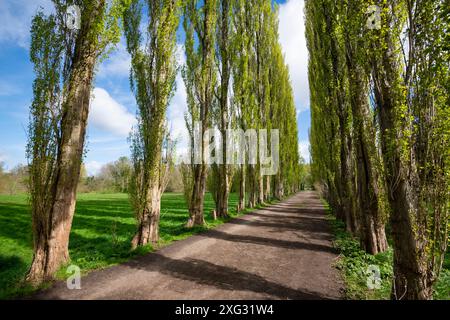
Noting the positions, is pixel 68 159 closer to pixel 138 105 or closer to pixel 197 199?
pixel 138 105

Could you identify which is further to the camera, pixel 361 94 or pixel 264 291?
pixel 361 94

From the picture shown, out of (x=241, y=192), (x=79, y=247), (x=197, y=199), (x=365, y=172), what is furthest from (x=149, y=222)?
(x=241, y=192)

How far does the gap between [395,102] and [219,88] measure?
11601 millimetres

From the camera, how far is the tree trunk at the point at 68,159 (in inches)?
215

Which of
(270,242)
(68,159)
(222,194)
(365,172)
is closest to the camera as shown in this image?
(68,159)

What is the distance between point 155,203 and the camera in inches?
328

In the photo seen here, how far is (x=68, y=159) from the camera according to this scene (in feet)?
19.4

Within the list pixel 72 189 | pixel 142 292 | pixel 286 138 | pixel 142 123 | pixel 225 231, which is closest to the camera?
pixel 142 292

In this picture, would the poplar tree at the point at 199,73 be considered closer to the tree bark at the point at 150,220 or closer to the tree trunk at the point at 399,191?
the tree bark at the point at 150,220

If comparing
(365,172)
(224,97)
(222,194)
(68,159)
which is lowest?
(222,194)

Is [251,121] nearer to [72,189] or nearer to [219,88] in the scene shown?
[219,88]

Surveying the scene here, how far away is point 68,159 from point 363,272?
25.3ft

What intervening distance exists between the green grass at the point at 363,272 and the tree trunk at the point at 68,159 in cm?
640
